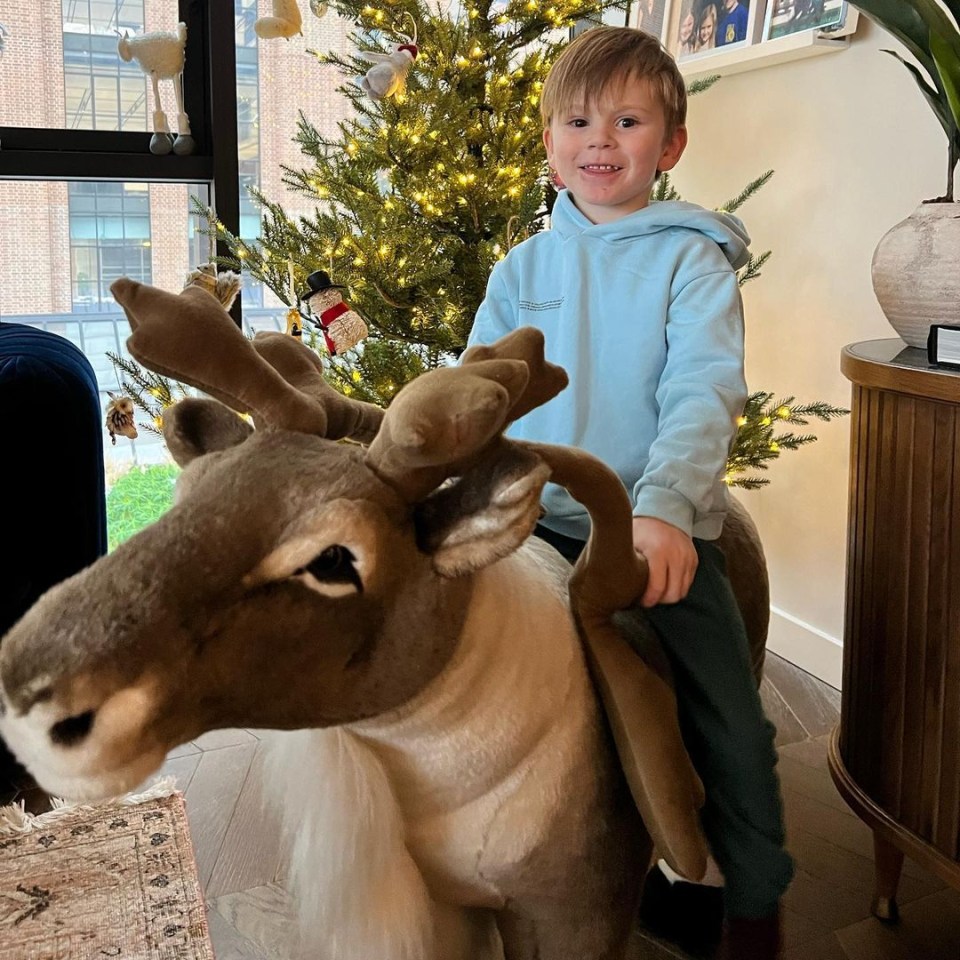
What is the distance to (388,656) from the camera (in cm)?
70

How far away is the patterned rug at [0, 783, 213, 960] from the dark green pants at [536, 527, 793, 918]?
95cm

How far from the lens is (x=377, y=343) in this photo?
7.46 ft

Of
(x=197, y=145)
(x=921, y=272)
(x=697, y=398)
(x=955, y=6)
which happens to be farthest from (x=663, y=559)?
(x=197, y=145)

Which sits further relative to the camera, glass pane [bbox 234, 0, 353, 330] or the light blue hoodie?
glass pane [bbox 234, 0, 353, 330]

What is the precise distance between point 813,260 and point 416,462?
82.3 inches

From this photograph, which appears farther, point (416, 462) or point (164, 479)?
point (164, 479)

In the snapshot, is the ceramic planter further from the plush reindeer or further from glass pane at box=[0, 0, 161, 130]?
glass pane at box=[0, 0, 161, 130]

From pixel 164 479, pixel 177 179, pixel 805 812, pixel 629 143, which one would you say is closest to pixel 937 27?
pixel 629 143

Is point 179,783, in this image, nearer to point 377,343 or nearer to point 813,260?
point 377,343

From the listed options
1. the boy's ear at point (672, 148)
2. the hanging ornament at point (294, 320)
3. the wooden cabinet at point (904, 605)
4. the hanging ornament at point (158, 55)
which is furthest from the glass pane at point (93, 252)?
the wooden cabinet at point (904, 605)

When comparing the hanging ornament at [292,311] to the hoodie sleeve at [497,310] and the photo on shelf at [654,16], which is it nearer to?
the hoodie sleeve at [497,310]

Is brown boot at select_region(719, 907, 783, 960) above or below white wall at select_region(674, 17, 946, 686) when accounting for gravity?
below

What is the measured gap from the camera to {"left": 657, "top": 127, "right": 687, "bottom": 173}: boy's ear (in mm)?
1306

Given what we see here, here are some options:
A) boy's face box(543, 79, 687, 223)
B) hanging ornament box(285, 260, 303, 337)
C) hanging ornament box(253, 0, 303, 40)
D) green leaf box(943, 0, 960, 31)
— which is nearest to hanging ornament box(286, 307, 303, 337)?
hanging ornament box(285, 260, 303, 337)
